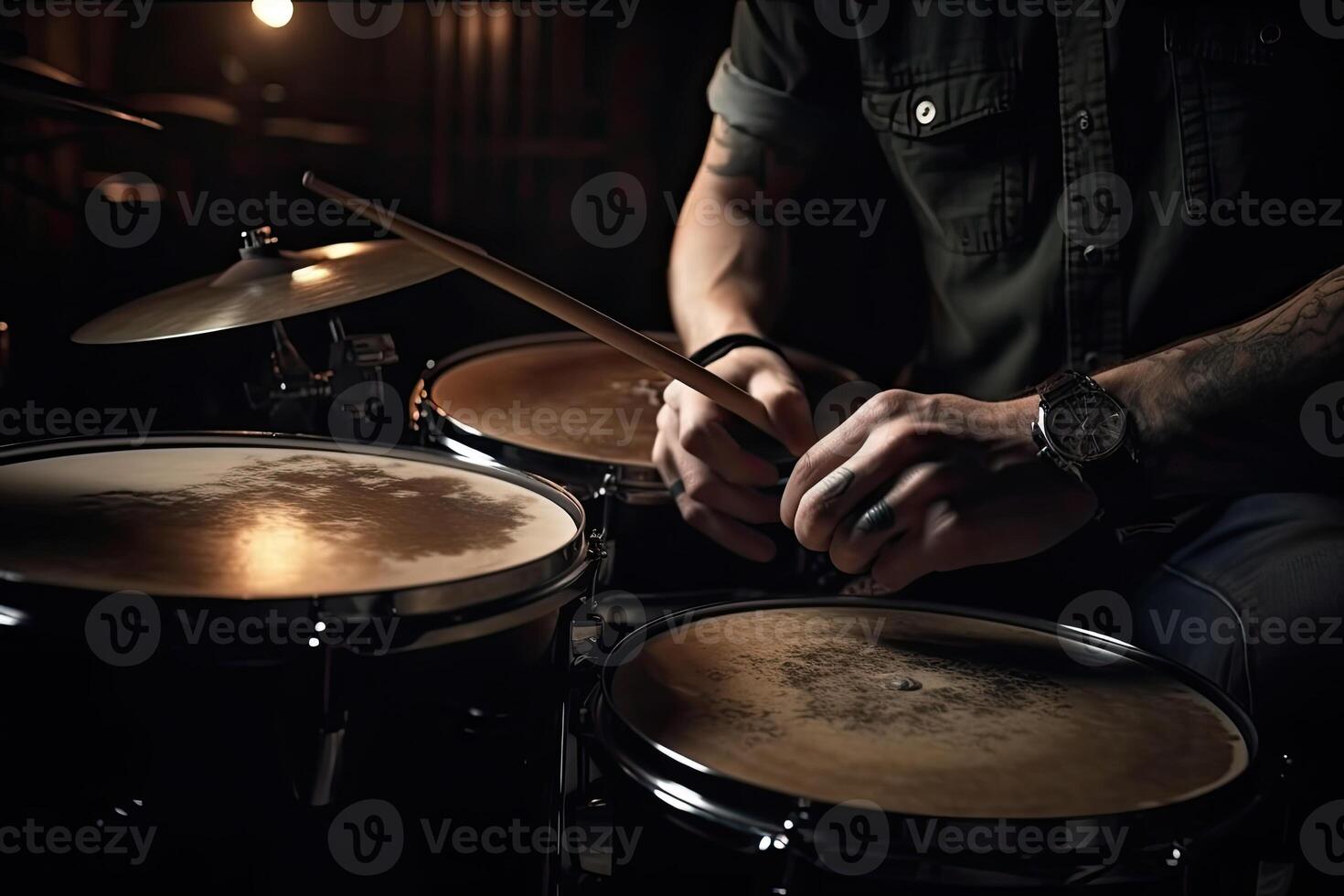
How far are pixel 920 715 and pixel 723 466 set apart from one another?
0.39 m

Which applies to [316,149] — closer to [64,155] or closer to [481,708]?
[64,155]

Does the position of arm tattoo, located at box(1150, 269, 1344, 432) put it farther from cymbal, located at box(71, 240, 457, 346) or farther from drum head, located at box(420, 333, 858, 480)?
cymbal, located at box(71, 240, 457, 346)

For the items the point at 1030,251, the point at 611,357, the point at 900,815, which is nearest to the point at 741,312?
the point at 611,357

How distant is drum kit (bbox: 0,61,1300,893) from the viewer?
1.93 feet

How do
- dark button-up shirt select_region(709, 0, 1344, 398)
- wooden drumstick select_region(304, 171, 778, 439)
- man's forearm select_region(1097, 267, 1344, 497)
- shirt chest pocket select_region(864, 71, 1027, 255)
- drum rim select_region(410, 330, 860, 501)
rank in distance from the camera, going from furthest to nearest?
1. shirt chest pocket select_region(864, 71, 1027, 255)
2. dark button-up shirt select_region(709, 0, 1344, 398)
3. drum rim select_region(410, 330, 860, 501)
4. man's forearm select_region(1097, 267, 1344, 497)
5. wooden drumstick select_region(304, 171, 778, 439)

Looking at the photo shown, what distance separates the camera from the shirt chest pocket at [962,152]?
1.38m

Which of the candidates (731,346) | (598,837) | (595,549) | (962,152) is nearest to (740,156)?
(962,152)

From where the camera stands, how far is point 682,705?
708 mm

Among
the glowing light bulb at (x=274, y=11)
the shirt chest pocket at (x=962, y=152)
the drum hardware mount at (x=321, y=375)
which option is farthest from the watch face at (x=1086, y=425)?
the glowing light bulb at (x=274, y=11)

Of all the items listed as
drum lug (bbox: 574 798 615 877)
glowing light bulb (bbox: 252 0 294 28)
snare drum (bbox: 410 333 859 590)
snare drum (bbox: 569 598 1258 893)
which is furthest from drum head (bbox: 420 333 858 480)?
glowing light bulb (bbox: 252 0 294 28)

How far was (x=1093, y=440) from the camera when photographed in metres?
0.95

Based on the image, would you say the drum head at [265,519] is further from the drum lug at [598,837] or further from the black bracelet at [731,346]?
the black bracelet at [731,346]

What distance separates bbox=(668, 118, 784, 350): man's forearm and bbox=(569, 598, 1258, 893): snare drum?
2.28 ft

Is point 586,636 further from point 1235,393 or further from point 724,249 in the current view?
point 724,249
